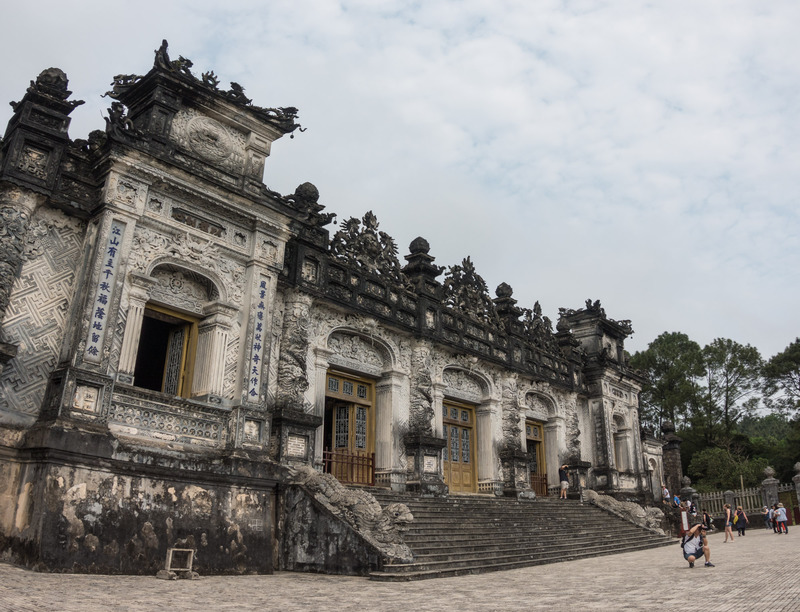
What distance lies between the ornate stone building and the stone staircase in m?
1.49

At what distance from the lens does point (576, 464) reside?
20.6 meters

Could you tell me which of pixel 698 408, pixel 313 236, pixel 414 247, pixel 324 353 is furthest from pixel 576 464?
pixel 698 408

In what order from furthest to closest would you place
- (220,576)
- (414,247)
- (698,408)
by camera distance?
1. (698,408)
2. (414,247)
3. (220,576)

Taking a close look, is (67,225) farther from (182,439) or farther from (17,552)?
(17,552)

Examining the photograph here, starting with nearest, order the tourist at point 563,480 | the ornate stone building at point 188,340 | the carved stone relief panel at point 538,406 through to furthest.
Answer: the ornate stone building at point 188,340, the tourist at point 563,480, the carved stone relief panel at point 538,406

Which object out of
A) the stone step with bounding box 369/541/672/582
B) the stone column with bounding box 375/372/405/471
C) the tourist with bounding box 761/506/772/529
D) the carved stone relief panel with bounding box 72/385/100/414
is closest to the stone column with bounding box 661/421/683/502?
the tourist with bounding box 761/506/772/529

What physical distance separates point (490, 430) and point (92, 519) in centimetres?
1144

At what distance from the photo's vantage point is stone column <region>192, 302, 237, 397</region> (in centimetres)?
Answer: 1125

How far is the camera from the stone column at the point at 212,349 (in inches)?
443

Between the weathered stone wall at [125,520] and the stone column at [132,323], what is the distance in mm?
1466

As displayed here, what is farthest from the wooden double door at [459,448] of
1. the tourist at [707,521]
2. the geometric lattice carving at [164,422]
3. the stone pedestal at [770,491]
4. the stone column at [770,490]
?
the stone pedestal at [770,491]

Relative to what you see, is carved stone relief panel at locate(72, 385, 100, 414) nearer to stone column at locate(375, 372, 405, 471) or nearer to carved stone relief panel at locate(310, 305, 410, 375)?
carved stone relief panel at locate(310, 305, 410, 375)

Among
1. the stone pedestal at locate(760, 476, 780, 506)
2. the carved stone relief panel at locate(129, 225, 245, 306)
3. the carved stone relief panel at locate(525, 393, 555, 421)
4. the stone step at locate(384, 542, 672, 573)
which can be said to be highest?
the carved stone relief panel at locate(129, 225, 245, 306)

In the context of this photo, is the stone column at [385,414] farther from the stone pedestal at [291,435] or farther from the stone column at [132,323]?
the stone column at [132,323]
